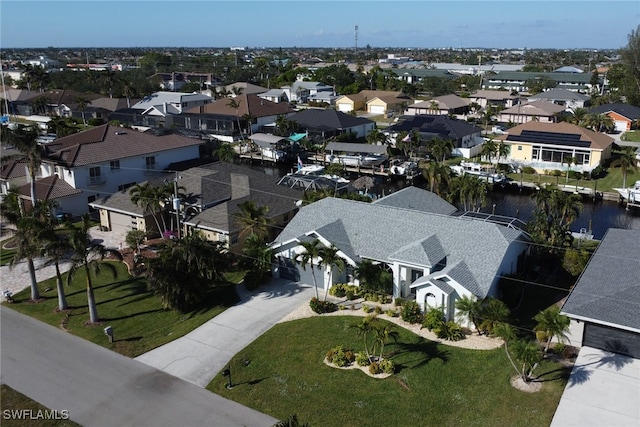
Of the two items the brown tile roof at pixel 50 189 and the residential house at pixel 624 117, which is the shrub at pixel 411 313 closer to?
the brown tile roof at pixel 50 189

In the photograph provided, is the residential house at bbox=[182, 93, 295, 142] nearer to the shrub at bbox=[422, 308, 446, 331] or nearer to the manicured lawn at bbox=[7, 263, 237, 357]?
the manicured lawn at bbox=[7, 263, 237, 357]

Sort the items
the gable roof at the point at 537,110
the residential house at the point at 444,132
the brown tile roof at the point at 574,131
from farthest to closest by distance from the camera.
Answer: the gable roof at the point at 537,110 < the residential house at the point at 444,132 < the brown tile roof at the point at 574,131

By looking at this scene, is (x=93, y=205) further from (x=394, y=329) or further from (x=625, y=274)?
(x=625, y=274)

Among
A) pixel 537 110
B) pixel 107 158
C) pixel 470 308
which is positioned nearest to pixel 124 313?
pixel 470 308

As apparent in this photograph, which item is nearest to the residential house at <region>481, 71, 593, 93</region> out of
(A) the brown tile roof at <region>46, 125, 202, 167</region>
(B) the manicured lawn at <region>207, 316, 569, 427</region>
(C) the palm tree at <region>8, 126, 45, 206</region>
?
(A) the brown tile roof at <region>46, 125, 202, 167</region>

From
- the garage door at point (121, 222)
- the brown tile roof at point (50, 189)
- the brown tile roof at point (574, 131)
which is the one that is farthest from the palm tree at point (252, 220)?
the brown tile roof at point (574, 131)

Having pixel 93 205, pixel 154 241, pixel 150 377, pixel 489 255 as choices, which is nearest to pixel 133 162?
pixel 93 205

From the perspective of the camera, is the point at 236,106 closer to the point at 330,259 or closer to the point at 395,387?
the point at 330,259
